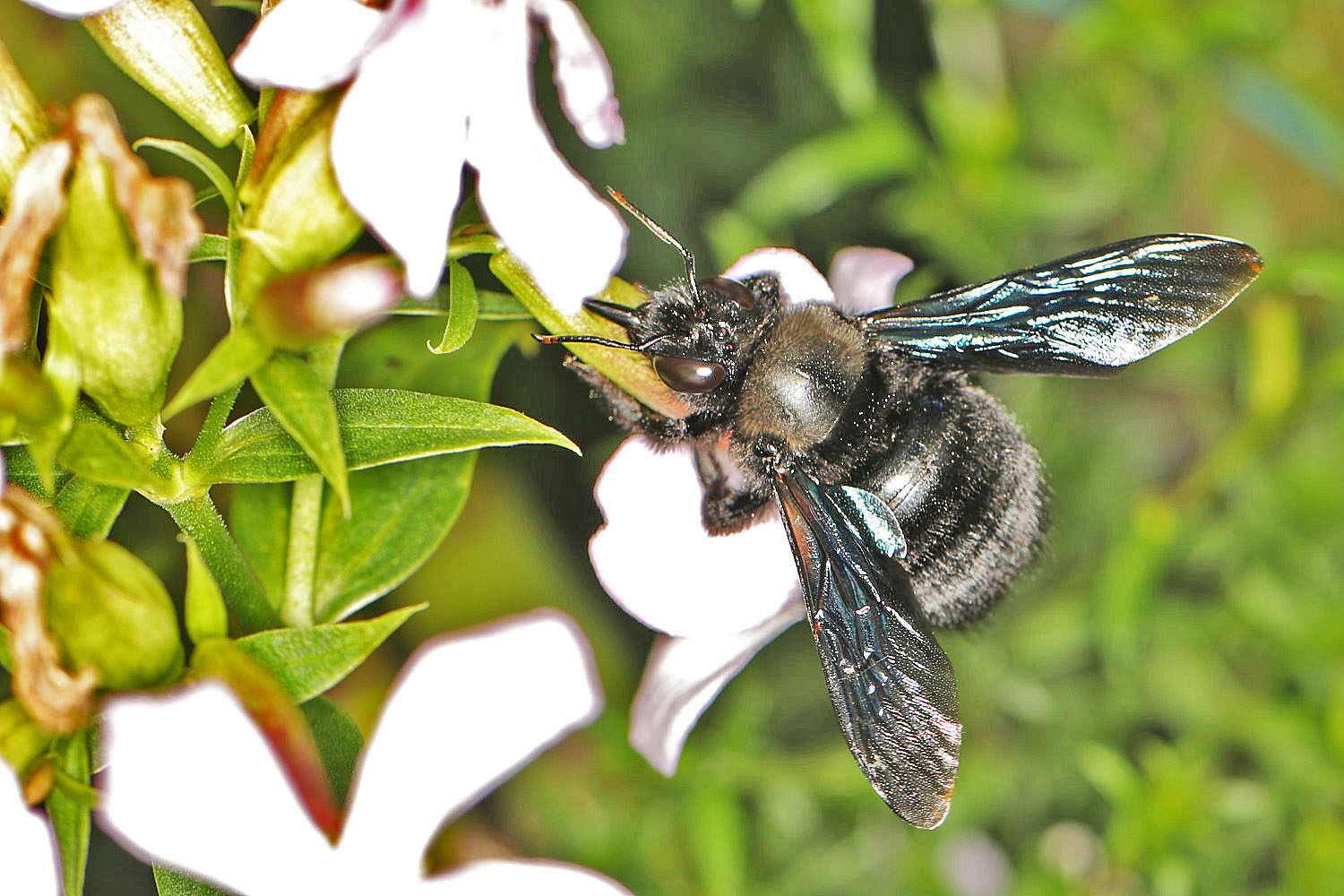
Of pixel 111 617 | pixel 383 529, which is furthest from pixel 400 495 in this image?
pixel 111 617

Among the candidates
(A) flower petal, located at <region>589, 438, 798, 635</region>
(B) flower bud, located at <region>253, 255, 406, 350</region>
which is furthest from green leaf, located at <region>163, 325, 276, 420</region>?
(A) flower petal, located at <region>589, 438, 798, 635</region>

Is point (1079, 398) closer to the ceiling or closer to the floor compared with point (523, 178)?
closer to the floor

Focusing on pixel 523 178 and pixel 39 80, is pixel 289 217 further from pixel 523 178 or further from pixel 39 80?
pixel 39 80

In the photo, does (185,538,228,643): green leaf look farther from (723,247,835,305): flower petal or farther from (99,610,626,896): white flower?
(723,247,835,305): flower petal

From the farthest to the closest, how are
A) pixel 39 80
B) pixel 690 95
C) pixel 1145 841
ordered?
pixel 690 95 → pixel 1145 841 → pixel 39 80

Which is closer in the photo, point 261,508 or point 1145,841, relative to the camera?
point 261,508

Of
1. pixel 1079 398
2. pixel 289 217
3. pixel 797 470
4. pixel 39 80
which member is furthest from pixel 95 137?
pixel 1079 398
